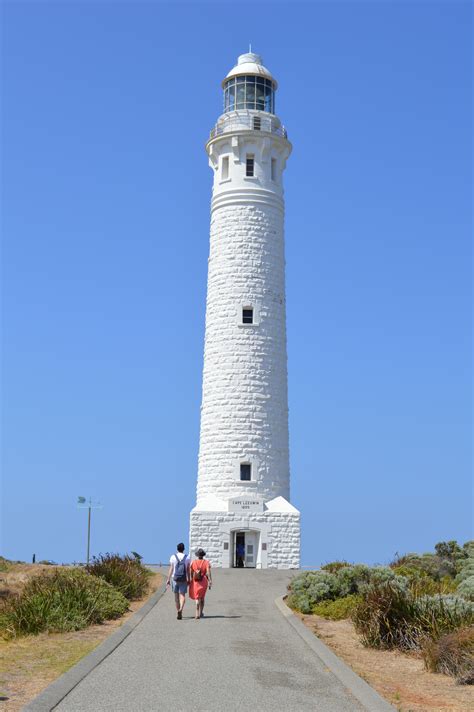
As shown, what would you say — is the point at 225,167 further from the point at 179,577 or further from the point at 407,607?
the point at 407,607

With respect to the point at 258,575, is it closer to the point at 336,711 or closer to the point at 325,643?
the point at 325,643

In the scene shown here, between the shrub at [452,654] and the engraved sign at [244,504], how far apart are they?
20879 mm

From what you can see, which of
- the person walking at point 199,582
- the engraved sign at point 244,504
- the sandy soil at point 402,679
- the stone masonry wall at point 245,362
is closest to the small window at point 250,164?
the stone masonry wall at point 245,362

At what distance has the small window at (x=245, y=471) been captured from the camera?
34612mm

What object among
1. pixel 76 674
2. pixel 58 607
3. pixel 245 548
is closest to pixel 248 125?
pixel 245 548

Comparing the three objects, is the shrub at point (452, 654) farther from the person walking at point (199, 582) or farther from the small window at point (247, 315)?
the small window at point (247, 315)

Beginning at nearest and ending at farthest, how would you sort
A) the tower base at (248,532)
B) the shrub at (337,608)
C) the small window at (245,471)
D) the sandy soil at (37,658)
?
the sandy soil at (37,658), the shrub at (337,608), the tower base at (248,532), the small window at (245,471)

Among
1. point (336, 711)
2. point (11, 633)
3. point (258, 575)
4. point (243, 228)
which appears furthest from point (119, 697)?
point (243, 228)

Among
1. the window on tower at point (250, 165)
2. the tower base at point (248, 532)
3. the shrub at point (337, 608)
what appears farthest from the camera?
the window on tower at point (250, 165)

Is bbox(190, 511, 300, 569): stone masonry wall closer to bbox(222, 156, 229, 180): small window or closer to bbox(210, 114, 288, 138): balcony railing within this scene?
bbox(222, 156, 229, 180): small window

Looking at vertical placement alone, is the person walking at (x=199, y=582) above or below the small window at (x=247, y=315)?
below

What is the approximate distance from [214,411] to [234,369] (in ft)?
6.30

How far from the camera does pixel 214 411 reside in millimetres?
35438

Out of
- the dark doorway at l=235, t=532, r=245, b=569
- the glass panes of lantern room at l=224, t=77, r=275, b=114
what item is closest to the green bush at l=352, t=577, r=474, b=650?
the dark doorway at l=235, t=532, r=245, b=569
